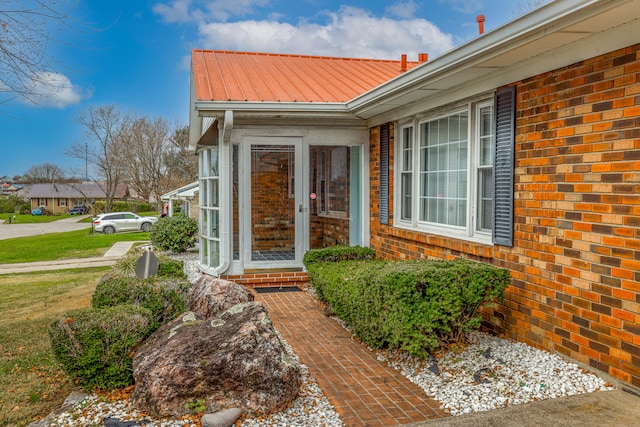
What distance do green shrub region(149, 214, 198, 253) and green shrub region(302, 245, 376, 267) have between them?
19.0 ft

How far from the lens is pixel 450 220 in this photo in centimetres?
588

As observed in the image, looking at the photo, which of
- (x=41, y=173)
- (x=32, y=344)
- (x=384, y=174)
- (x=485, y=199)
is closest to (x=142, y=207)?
(x=41, y=173)

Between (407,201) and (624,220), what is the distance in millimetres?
3695

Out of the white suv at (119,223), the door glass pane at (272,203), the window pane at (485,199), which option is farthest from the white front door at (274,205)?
the white suv at (119,223)

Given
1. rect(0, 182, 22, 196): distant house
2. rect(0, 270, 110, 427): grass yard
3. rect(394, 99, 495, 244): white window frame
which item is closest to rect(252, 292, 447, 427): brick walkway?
rect(394, 99, 495, 244): white window frame

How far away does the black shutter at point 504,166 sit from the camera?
4.63 m

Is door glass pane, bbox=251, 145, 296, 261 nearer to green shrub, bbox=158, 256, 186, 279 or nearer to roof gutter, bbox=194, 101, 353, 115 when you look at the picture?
roof gutter, bbox=194, 101, 353, 115

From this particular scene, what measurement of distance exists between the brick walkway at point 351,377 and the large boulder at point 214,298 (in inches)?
27.9

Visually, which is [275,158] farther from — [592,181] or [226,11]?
[226,11]

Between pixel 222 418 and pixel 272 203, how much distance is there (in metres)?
5.03

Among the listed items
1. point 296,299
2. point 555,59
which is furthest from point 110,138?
point 555,59

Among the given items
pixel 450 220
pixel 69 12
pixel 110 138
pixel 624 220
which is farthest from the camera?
pixel 110 138

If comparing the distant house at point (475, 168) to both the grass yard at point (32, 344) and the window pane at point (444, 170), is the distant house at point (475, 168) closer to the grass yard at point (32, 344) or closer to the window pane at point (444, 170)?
the window pane at point (444, 170)

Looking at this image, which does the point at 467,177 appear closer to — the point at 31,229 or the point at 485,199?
the point at 485,199
